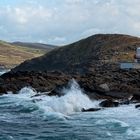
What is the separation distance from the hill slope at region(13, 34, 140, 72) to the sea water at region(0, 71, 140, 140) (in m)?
59.4

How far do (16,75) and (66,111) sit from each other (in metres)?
34.4

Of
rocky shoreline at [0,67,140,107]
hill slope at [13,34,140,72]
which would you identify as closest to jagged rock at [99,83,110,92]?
rocky shoreline at [0,67,140,107]

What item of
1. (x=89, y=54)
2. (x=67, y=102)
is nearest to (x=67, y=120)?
(x=67, y=102)

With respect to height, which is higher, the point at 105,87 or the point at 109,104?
the point at 105,87

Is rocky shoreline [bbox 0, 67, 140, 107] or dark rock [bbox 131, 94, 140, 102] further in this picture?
rocky shoreline [bbox 0, 67, 140, 107]

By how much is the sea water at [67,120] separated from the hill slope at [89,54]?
5939 cm

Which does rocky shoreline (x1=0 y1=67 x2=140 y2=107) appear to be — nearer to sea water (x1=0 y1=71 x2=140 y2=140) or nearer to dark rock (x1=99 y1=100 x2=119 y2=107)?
sea water (x1=0 y1=71 x2=140 y2=140)

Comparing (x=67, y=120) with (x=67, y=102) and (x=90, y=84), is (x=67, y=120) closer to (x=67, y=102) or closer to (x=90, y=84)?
(x=67, y=102)

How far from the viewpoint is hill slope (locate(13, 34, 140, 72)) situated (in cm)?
11476

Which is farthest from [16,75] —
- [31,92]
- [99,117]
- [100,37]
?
[100,37]

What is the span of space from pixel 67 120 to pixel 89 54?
90.3 meters

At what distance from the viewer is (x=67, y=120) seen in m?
37.4

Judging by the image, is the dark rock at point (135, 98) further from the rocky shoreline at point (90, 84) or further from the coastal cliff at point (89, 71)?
the coastal cliff at point (89, 71)

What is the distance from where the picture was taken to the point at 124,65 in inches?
3691
